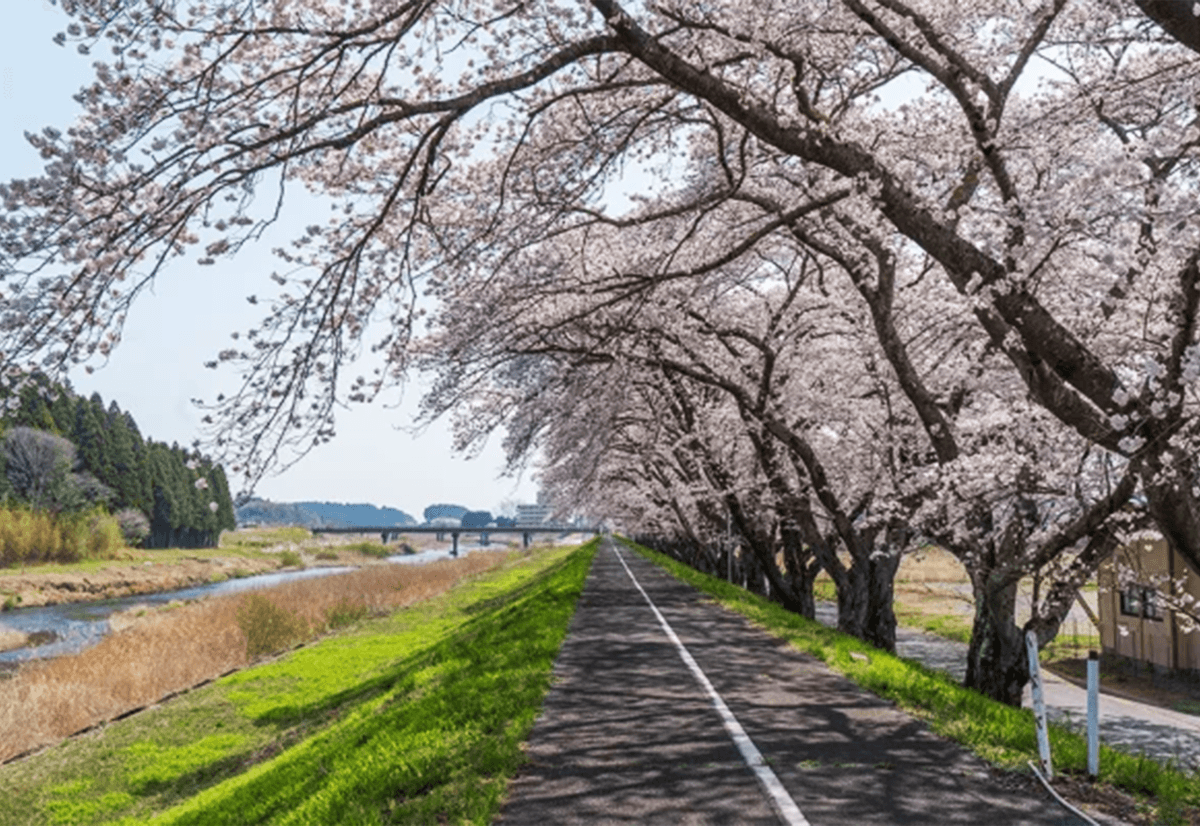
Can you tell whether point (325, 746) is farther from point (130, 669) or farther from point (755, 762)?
point (130, 669)

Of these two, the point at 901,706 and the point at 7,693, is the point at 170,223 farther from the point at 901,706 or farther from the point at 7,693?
the point at 7,693

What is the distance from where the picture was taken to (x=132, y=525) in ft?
291

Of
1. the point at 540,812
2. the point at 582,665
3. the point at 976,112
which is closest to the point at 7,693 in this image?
the point at 582,665

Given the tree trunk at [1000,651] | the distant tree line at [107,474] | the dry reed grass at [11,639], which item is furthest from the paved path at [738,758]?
the distant tree line at [107,474]

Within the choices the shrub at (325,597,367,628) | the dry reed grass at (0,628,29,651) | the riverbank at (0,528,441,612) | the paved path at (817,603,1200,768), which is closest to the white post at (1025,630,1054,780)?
the paved path at (817,603,1200,768)

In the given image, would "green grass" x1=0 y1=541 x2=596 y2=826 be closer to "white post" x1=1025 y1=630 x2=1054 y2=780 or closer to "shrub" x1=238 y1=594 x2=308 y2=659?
"shrub" x1=238 y1=594 x2=308 y2=659

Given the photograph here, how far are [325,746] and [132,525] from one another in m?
87.3

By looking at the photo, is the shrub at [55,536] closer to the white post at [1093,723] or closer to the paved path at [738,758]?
the paved path at [738,758]

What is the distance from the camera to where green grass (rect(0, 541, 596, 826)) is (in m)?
7.36

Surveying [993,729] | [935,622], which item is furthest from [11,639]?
[935,622]

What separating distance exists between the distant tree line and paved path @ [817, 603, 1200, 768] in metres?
47.4

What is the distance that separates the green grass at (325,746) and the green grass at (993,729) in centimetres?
387

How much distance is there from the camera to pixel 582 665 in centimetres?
1307

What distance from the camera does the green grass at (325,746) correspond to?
736 centimetres
